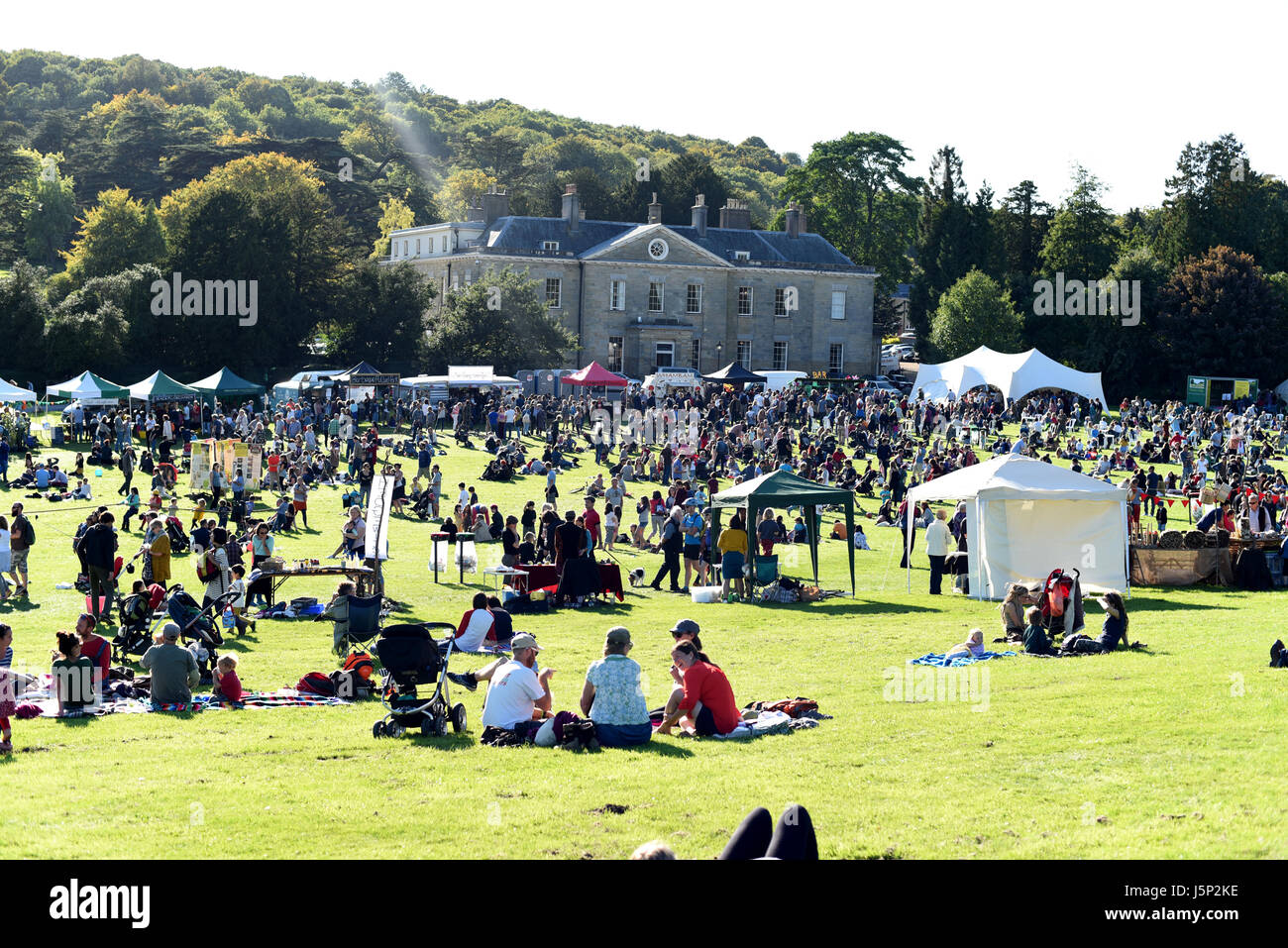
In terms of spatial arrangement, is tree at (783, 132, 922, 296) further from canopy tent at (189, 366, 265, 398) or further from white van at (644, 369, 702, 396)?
canopy tent at (189, 366, 265, 398)

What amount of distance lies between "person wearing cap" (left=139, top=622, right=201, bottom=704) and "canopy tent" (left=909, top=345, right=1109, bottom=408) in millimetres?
43372

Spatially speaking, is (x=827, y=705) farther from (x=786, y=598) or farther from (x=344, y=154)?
(x=344, y=154)

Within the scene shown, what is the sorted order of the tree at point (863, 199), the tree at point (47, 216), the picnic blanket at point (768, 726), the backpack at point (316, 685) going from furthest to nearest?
the tree at point (863, 199) → the tree at point (47, 216) → the backpack at point (316, 685) → the picnic blanket at point (768, 726)

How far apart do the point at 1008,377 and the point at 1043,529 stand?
33.2 m

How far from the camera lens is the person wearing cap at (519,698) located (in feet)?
36.6

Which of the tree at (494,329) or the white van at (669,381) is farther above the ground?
the tree at (494,329)

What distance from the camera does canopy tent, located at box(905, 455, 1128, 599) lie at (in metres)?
20.7

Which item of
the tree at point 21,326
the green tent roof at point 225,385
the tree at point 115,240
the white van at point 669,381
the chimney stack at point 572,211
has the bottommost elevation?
the green tent roof at point 225,385

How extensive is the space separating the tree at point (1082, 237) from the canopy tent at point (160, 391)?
184ft

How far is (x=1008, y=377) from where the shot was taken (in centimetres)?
5262

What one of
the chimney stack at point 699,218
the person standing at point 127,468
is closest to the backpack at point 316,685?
the person standing at point 127,468

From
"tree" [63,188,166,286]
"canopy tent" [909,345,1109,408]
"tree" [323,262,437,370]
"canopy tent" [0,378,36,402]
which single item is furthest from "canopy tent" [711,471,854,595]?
"tree" [63,188,166,286]

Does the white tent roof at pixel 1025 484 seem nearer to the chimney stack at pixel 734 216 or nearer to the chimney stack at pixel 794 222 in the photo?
the chimney stack at pixel 794 222

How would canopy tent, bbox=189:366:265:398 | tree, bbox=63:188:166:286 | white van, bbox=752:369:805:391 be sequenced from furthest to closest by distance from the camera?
tree, bbox=63:188:166:286 < white van, bbox=752:369:805:391 < canopy tent, bbox=189:366:265:398
